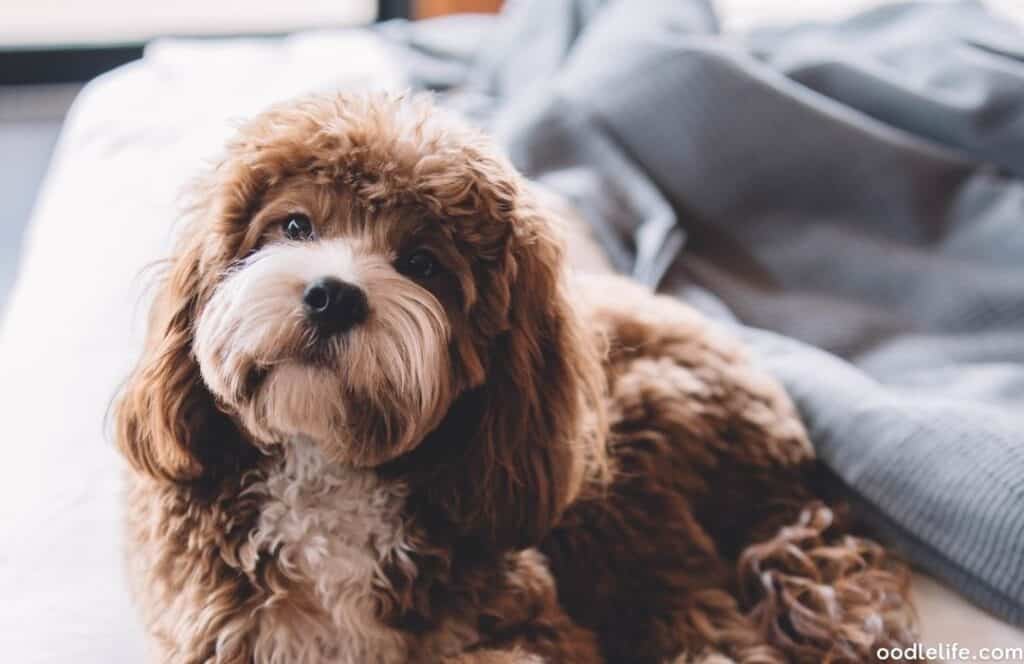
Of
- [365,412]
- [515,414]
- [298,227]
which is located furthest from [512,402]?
[298,227]

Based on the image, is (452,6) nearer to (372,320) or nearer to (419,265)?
(419,265)

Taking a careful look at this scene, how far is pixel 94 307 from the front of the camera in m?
1.76

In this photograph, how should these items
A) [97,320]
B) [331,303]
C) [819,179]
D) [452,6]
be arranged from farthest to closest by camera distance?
[452,6], [819,179], [97,320], [331,303]

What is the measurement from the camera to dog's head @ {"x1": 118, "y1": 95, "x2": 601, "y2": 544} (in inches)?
43.3

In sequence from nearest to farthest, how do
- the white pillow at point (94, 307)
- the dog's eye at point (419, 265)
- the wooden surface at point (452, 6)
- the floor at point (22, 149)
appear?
the dog's eye at point (419, 265) < the white pillow at point (94, 307) < the floor at point (22, 149) < the wooden surface at point (452, 6)

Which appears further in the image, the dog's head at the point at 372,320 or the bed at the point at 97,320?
the bed at the point at 97,320

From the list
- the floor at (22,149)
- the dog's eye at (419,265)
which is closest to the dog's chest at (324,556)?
the dog's eye at (419,265)

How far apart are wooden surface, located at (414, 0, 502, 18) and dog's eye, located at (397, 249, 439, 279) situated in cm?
314

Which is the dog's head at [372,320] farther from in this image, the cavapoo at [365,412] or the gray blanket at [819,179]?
the gray blanket at [819,179]

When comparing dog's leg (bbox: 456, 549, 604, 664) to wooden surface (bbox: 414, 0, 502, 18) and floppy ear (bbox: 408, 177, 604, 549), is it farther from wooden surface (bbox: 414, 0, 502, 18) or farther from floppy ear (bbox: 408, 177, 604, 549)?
wooden surface (bbox: 414, 0, 502, 18)

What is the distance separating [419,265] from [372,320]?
112 mm

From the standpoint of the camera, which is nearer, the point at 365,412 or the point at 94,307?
the point at 365,412

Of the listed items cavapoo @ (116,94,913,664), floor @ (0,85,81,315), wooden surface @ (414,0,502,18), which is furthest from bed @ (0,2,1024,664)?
wooden surface @ (414,0,502,18)

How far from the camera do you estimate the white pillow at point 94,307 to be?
52.7 inches
